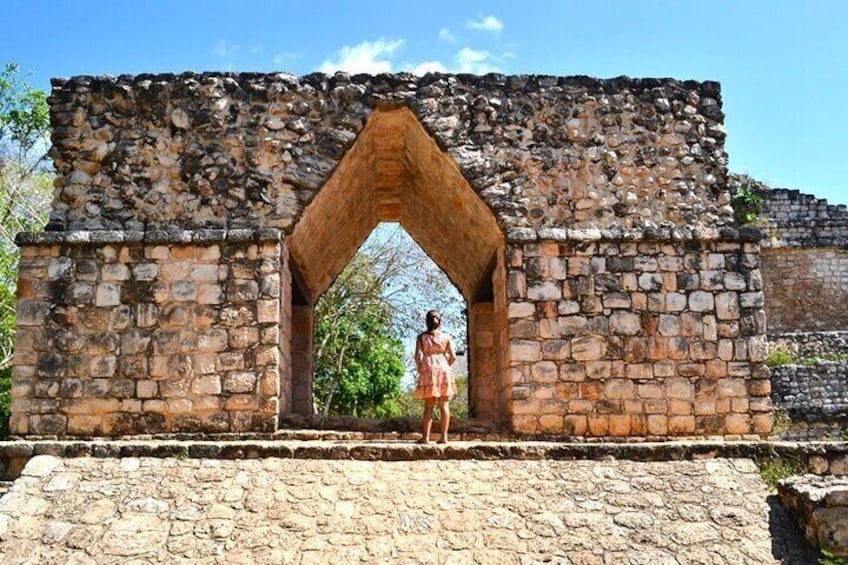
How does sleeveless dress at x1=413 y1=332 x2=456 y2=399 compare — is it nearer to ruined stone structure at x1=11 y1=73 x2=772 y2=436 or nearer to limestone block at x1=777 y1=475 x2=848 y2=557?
ruined stone structure at x1=11 y1=73 x2=772 y2=436

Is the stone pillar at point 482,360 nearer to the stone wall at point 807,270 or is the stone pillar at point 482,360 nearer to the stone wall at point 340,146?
the stone wall at point 340,146

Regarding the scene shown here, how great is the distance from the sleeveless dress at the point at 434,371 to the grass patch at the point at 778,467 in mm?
2679

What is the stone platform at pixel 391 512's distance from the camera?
5.46 metres

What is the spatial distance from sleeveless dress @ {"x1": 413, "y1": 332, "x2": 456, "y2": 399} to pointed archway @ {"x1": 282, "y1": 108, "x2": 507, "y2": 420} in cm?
132

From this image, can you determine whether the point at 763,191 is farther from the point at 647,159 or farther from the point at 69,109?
the point at 69,109

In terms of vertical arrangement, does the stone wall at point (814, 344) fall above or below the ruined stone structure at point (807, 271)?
below

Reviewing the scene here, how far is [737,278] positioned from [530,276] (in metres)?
2.15

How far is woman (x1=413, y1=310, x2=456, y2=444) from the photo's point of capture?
7090 millimetres

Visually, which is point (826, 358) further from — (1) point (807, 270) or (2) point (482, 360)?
(2) point (482, 360)

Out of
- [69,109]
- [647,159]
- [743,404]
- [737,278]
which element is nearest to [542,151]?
[647,159]

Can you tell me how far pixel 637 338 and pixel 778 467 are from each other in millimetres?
1891

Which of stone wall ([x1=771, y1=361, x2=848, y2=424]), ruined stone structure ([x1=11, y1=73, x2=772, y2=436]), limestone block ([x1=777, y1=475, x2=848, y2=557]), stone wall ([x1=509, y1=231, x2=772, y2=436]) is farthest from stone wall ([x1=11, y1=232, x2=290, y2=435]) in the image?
stone wall ([x1=771, y1=361, x2=848, y2=424])

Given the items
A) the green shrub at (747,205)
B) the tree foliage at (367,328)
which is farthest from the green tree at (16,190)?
the green shrub at (747,205)

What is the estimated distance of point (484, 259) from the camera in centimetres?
948
